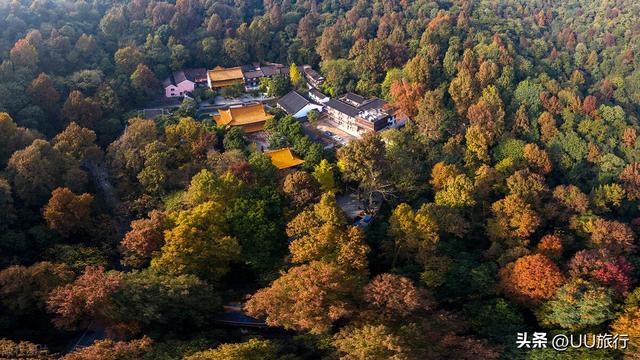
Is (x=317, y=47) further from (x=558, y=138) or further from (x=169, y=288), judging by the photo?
(x=169, y=288)

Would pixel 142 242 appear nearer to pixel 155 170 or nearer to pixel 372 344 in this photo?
pixel 155 170

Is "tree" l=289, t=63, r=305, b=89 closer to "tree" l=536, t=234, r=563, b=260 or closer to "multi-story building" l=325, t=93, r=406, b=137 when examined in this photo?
"multi-story building" l=325, t=93, r=406, b=137

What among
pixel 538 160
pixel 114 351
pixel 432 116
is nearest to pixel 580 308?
pixel 538 160

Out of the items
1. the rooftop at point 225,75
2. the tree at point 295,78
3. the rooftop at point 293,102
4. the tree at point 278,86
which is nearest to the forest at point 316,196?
the rooftop at point 293,102

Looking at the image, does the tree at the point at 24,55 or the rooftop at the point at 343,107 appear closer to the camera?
the tree at the point at 24,55

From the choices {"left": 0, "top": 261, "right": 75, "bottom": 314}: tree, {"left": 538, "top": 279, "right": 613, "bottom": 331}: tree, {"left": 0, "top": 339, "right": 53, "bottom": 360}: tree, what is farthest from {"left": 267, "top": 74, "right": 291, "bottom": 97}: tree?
{"left": 0, "top": 339, "right": 53, "bottom": 360}: tree

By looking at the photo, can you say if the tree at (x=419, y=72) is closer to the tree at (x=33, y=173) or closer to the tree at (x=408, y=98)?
the tree at (x=408, y=98)
